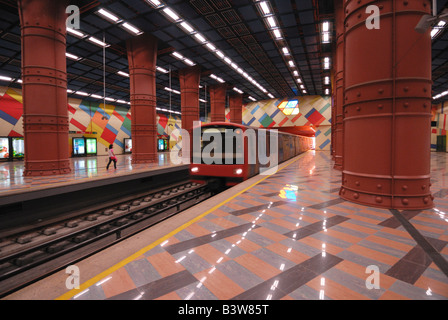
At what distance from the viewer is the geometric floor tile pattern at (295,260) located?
1.69 metres

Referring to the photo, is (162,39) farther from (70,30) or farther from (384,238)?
(384,238)

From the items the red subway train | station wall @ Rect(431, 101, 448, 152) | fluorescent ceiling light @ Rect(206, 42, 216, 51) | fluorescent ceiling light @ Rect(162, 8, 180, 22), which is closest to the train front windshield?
the red subway train

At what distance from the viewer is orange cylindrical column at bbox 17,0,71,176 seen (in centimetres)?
776

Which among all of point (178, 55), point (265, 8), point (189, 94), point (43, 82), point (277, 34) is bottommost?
point (43, 82)

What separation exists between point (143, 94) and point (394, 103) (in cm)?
1227

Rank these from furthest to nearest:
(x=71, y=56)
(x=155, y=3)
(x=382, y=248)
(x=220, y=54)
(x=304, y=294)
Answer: (x=220, y=54)
(x=71, y=56)
(x=155, y=3)
(x=382, y=248)
(x=304, y=294)

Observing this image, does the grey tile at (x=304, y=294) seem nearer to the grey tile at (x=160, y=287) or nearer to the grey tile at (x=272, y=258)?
the grey tile at (x=272, y=258)

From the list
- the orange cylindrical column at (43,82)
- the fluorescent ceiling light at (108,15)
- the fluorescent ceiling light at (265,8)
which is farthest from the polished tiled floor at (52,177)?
the fluorescent ceiling light at (265,8)

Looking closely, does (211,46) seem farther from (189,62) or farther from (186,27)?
(189,62)

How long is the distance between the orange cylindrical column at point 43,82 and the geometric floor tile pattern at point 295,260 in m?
8.20

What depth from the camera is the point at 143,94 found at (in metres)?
12.8

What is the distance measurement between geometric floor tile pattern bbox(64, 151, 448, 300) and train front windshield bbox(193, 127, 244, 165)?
3.66m

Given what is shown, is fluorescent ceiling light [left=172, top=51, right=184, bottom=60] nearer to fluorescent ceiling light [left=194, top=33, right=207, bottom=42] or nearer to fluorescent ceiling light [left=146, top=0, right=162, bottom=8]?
fluorescent ceiling light [left=194, top=33, right=207, bottom=42]

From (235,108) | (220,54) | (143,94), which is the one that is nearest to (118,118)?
(235,108)
